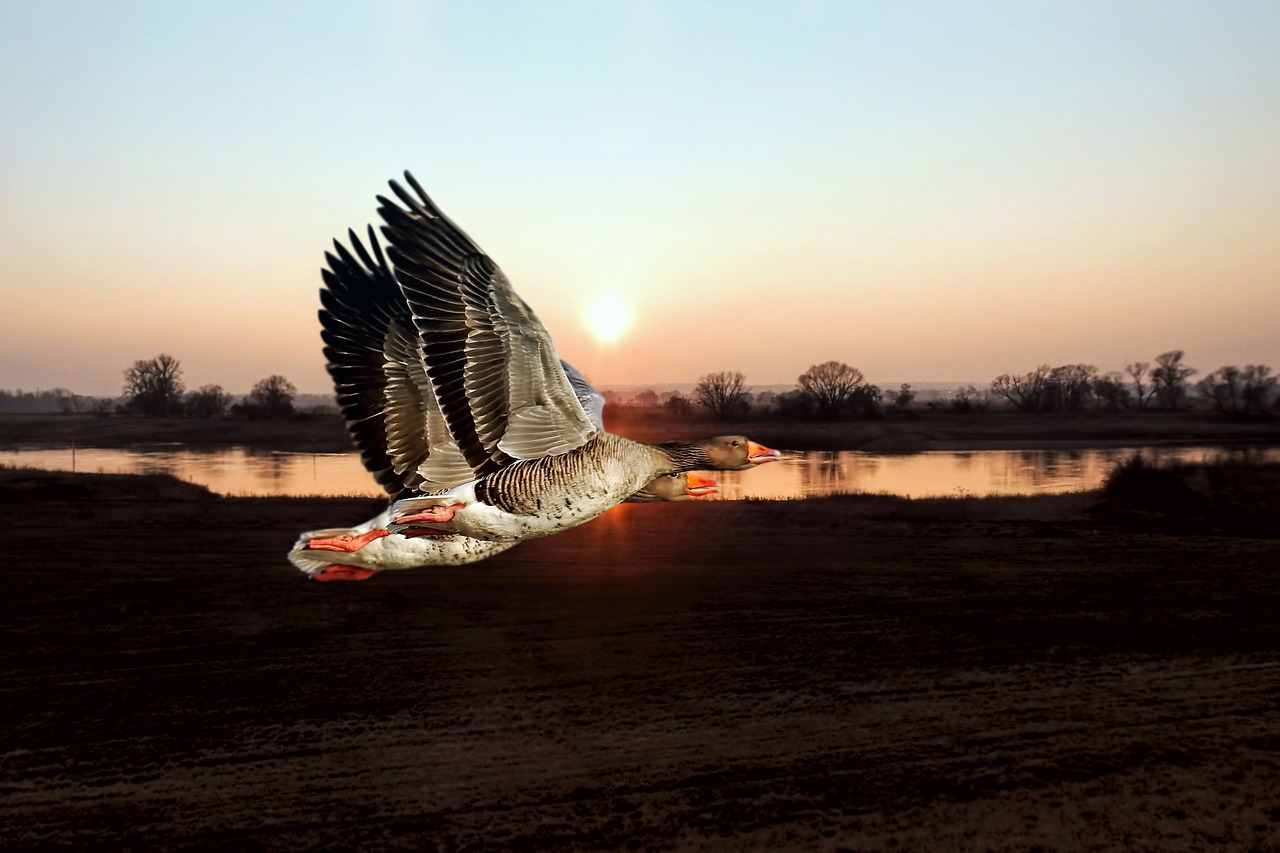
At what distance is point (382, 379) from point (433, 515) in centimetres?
177

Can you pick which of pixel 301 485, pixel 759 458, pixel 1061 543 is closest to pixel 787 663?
pixel 759 458

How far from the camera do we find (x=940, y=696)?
543 inches

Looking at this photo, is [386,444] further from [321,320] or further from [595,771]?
[595,771]

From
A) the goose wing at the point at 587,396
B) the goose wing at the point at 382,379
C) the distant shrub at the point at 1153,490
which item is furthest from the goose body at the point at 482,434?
the distant shrub at the point at 1153,490

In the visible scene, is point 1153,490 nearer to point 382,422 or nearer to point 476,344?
point 382,422

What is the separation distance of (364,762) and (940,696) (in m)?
8.95

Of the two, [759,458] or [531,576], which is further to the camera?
[531,576]

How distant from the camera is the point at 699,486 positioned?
5.29 m

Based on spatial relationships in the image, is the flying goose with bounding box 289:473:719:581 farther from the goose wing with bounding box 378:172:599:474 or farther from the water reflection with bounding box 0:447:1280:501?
the water reflection with bounding box 0:447:1280:501

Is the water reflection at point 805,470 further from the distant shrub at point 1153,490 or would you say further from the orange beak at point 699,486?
the orange beak at point 699,486

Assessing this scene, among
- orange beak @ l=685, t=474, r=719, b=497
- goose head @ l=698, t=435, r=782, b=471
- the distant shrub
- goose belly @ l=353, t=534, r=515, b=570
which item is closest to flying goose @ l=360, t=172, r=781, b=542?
goose belly @ l=353, t=534, r=515, b=570

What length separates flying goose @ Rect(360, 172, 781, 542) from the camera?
16.5 ft

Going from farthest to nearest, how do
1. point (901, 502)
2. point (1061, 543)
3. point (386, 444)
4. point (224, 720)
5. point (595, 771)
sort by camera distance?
point (901, 502) < point (1061, 543) < point (224, 720) < point (595, 771) < point (386, 444)

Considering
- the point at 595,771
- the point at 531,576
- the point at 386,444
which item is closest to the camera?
the point at 386,444
